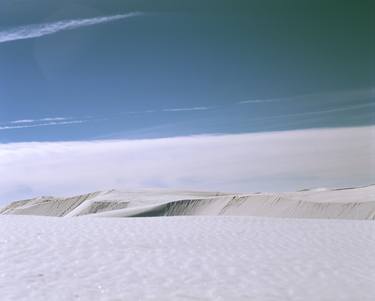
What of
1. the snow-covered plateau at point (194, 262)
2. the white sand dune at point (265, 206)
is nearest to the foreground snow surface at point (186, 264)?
the snow-covered plateau at point (194, 262)

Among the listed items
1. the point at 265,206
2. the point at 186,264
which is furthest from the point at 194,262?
the point at 265,206

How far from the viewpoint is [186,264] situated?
843 cm

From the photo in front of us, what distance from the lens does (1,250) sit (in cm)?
954

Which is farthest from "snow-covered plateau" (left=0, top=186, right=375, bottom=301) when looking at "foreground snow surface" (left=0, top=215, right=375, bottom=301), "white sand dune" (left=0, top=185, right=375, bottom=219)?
"white sand dune" (left=0, top=185, right=375, bottom=219)

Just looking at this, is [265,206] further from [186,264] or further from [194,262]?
[186,264]

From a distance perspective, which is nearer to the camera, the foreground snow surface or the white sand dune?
the foreground snow surface

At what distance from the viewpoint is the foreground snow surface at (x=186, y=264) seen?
6.34 metres

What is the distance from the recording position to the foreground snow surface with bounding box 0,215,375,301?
6.34 metres

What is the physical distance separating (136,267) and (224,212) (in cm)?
2237

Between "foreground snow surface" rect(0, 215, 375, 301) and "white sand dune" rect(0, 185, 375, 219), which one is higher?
"white sand dune" rect(0, 185, 375, 219)

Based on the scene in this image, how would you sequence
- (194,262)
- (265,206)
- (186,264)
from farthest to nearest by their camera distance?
(265,206) < (194,262) < (186,264)

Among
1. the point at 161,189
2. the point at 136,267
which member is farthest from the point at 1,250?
the point at 161,189

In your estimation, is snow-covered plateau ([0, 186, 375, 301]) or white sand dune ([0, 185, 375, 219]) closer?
snow-covered plateau ([0, 186, 375, 301])

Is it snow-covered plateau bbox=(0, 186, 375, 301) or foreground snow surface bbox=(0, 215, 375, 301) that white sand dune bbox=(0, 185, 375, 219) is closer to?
snow-covered plateau bbox=(0, 186, 375, 301)
